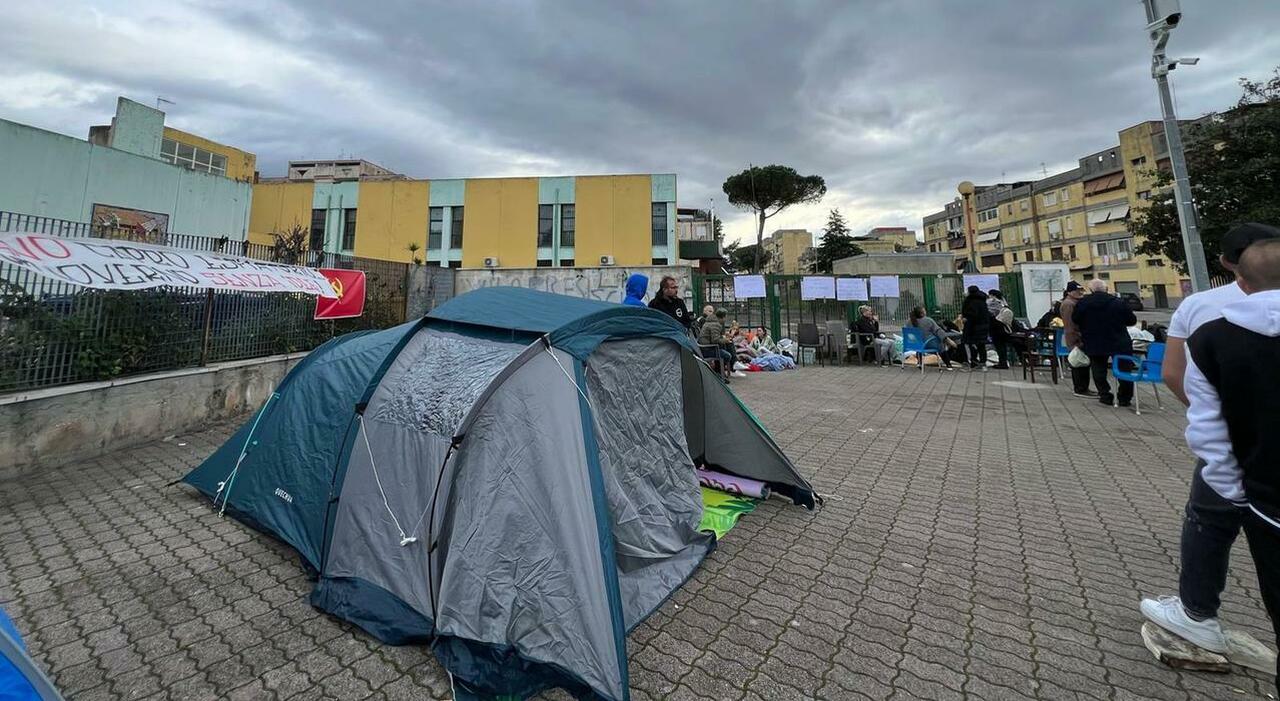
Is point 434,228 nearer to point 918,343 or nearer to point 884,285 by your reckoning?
point 884,285

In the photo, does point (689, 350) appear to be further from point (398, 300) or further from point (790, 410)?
point (398, 300)

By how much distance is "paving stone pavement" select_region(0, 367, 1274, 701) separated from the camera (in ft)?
6.74

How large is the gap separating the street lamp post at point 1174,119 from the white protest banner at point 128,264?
39.9 ft

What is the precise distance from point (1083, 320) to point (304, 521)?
9622mm

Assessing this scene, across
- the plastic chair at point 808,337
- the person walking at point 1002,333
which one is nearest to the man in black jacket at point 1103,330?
the person walking at point 1002,333

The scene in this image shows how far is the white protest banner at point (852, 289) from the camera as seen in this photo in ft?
42.9

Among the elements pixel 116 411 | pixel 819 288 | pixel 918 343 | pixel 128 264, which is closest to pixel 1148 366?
pixel 918 343

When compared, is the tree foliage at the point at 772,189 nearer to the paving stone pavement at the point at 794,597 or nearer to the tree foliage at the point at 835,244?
the tree foliage at the point at 835,244

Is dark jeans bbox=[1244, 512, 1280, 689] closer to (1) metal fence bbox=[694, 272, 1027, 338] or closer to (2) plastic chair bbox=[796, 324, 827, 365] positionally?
(2) plastic chair bbox=[796, 324, 827, 365]

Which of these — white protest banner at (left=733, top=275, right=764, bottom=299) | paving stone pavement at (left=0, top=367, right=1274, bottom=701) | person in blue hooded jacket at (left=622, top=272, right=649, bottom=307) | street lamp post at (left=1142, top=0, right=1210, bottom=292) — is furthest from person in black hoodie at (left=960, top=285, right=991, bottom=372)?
person in blue hooded jacket at (left=622, top=272, right=649, bottom=307)

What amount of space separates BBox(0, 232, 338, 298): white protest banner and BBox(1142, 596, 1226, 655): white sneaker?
7766 mm

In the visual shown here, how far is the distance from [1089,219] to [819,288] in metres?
46.3

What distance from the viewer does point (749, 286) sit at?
43.2ft

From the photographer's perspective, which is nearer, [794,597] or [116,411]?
[794,597]
